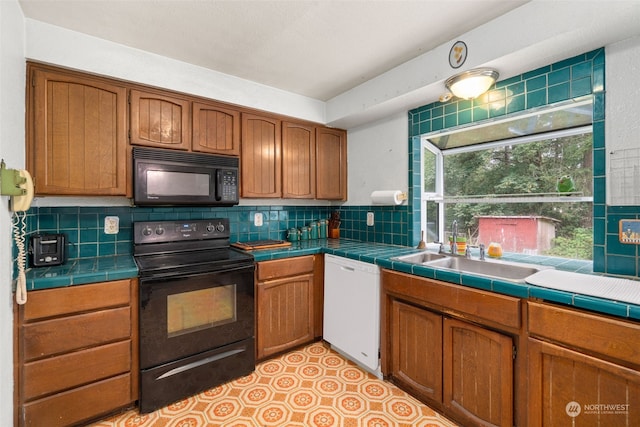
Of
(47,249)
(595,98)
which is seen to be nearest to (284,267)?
(47,249)

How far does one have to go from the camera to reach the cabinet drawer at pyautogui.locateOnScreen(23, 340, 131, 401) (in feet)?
4.86

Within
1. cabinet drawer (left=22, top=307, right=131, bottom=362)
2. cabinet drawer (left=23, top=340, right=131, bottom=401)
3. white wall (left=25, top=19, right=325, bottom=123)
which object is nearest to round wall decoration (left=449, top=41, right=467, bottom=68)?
white wall (left=25, top=19, right=325, bottom=123)

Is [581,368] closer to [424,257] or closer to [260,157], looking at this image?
[424,257]

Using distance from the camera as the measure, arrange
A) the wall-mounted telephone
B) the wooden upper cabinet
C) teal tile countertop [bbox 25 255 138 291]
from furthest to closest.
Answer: the wooden upper cabinet → teal tile countertop [bbox 25 255 138 291] → the wall-mounted telephone

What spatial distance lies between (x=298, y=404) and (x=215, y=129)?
2058mm

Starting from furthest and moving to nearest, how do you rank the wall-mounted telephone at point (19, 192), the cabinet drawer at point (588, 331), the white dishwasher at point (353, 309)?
the white dishwasher at point (353, 309)
the wall-mounted telephone at point (19, 192)
the cabinet drawer at point (588, 331)

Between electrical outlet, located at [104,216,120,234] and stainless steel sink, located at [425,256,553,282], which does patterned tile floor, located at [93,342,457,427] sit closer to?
stainless steel sink, located at [425,256,553,282]

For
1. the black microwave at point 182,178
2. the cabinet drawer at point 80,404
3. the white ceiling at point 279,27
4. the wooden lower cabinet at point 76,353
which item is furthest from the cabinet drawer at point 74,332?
the white ceiling at point 279,27

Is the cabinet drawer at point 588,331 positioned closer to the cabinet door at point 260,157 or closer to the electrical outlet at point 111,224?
the cabinet door at point 260,157

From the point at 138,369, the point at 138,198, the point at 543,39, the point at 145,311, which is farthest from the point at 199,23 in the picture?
the point at 138,369

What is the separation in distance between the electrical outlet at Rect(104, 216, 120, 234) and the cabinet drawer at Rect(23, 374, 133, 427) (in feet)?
3.28

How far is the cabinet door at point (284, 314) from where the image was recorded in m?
2.24

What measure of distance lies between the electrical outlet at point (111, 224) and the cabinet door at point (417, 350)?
208 cm

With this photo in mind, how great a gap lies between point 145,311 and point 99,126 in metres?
1.20
